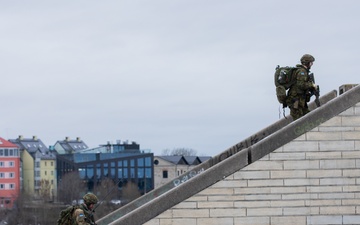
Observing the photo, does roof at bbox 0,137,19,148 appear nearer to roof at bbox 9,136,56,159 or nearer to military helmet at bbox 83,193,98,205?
roof at bbox 9,136,56,159

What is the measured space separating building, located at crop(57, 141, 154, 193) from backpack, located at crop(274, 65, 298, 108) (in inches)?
5286

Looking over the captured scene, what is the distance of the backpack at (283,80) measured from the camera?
2089 centimetres

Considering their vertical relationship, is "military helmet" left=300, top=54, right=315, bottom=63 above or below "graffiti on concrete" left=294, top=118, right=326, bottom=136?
above

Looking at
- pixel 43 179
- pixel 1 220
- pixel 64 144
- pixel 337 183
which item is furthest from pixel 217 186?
pixel 64 144

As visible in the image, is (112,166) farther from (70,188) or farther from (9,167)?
(9,167)

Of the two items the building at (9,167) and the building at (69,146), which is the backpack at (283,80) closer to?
the building at (9,167)

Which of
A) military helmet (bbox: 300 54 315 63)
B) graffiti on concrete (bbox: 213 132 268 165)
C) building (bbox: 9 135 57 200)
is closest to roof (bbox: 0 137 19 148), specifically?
building (bbox: 9 135 57 200)

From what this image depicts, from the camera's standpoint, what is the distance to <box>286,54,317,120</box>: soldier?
20.7 metres

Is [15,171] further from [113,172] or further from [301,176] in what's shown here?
[301,176]

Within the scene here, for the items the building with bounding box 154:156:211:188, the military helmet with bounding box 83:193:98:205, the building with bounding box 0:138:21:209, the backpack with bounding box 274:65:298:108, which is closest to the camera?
the military helmet with bounding box 83:193:98:205

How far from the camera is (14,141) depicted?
586 feet

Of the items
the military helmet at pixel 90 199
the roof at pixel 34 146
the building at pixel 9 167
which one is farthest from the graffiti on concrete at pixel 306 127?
the roof at pixel 34 146

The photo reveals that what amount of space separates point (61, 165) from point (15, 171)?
23.9ft

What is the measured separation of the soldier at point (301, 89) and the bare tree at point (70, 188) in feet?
411
